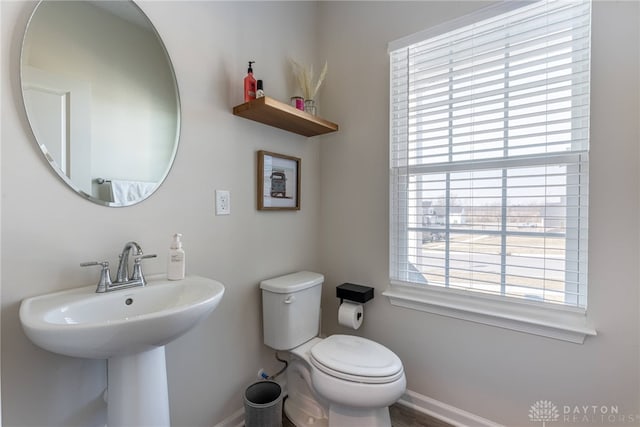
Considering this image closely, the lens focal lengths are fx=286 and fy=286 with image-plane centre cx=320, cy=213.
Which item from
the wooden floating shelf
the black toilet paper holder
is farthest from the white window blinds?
the wooden floating shelf

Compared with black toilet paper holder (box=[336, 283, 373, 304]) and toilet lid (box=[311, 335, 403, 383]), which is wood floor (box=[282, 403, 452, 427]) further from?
black toilet paper holder (box=[336, 283, 373, 304])

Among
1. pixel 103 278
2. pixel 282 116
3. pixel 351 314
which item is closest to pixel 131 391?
pixel 103 278

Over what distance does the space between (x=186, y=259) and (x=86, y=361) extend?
1.52 feet

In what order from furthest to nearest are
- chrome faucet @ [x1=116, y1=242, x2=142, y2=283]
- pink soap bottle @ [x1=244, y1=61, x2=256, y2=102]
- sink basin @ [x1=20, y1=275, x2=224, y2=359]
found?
1. pink soap bottle @ [x1=244, y1=61, x2=256, y2=102]
2. chrome faucet @ [x1=116, y1=242, x2=142, y2=283]
3. sink basin @ [x1=20, y1=275, x2=224, y2=359]

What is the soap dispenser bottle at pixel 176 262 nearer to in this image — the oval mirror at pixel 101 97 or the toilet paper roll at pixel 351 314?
the oval mirror at pixel 101 97

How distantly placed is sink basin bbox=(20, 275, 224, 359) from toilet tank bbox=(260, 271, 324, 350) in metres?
0.48

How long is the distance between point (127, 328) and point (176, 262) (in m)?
0.41

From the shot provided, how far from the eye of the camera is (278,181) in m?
1.65

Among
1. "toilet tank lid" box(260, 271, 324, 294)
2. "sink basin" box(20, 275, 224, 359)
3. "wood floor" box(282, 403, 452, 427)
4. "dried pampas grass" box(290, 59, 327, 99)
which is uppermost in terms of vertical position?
"dried pampas grass" box(290, 59, 327, 99)

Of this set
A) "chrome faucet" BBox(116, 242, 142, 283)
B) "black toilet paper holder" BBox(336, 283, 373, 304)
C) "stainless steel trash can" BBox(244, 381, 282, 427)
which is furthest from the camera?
"black toilet paper holder" BBox(336, 283, 373, 304)

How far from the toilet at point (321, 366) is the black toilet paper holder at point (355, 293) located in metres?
0.15

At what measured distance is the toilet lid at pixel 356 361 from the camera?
3.90 ft

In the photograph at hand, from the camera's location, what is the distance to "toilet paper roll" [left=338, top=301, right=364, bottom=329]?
166 cm

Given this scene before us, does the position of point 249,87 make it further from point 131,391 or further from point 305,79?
point 131,391
